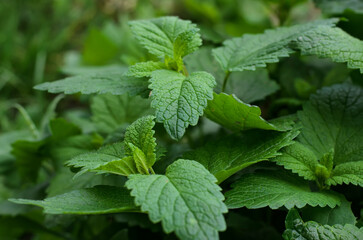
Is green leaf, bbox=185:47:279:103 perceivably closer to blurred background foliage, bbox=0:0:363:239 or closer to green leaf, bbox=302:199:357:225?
blurred background foliage, bbox=0:0:363:239

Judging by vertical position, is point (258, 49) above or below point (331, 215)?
above

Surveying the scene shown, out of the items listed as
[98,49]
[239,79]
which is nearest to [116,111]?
[239,79]

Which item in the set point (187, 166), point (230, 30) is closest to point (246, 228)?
point (187, 166)

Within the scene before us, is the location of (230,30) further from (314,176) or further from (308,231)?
(308,231)

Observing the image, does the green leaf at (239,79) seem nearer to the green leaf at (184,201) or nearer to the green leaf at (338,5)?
the green leaf at (338,5)

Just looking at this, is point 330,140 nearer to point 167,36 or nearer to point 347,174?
point 347,174

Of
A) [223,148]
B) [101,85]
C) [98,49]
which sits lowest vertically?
[98,49]

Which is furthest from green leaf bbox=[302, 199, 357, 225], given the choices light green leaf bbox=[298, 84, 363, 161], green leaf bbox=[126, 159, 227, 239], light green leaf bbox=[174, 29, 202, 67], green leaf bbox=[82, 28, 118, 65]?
green leaf bbox=[82, 28, 118, 65]
